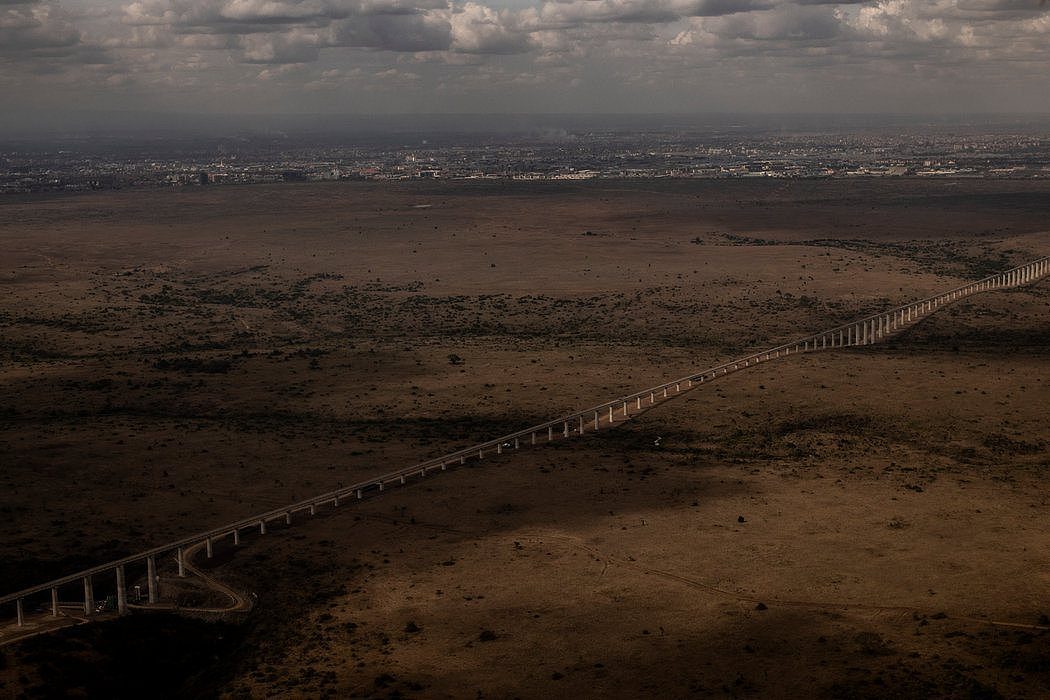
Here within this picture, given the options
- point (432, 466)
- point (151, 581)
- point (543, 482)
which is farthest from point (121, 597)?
point (543, 482)

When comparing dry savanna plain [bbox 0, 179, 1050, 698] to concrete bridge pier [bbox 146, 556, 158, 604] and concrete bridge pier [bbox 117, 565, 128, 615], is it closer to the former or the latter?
concrete bridge pier [bbox 117, 565, 128, 615]

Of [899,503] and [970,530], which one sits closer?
[970,530]

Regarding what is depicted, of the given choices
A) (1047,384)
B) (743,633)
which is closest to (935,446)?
(1047,384)

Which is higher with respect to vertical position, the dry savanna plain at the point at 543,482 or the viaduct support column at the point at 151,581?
the viaduct support column at the point at 151,581

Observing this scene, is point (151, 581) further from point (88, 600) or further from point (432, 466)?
point (432, 466)

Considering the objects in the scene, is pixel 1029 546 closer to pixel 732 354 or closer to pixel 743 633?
pixel 743 633

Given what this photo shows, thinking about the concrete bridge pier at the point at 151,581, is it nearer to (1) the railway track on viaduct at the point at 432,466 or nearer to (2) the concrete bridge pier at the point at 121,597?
(1) the railway track on viaduct at the point at 432,466

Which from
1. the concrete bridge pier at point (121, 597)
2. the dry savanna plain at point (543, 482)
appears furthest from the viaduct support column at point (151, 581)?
the dry savanna plain at point (543, 482)

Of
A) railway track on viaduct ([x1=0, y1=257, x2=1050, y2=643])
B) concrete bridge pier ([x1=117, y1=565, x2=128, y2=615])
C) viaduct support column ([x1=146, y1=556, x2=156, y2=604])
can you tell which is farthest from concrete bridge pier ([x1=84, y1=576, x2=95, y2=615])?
viaduct support column ([x1=146, y1=556, x2=156, y2=604])
